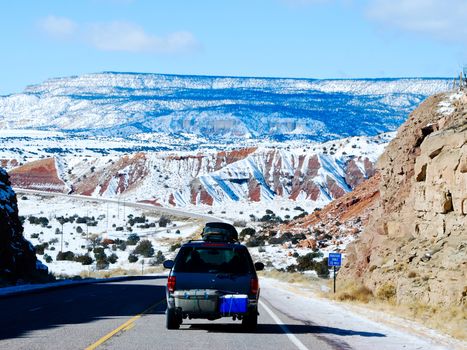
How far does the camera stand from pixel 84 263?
76.2m

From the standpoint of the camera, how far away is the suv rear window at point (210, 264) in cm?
1847

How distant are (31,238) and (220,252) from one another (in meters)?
82.9

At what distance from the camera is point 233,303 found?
18000 millimetres

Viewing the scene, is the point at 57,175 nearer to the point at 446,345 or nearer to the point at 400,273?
the point at 400,273

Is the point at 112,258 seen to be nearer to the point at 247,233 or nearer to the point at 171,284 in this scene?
the point at 247,233

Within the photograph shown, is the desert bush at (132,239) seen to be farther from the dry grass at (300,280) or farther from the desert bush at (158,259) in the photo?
the dry grass at (300,280)

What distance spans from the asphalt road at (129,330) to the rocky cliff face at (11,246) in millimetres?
17688

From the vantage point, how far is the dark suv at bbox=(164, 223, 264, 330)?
18000mm

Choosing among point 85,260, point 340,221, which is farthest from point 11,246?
point 340,221

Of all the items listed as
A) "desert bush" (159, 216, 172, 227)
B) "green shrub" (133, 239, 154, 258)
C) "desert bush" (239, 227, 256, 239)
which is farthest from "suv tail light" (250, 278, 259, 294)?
"desert bush" (159, 216, 172, 227)

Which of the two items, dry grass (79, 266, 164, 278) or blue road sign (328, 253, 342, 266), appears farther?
dry grass (79, 266, 164, 278)

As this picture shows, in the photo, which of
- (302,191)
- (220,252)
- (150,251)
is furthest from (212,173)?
(220,252)

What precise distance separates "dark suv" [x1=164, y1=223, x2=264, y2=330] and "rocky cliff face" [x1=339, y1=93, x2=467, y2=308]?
8.28m

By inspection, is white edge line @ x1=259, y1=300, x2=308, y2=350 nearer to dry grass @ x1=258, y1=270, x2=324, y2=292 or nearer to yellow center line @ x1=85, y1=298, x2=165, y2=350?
yellow center line @ x1=85, y1=298, x2=165, y2=350
